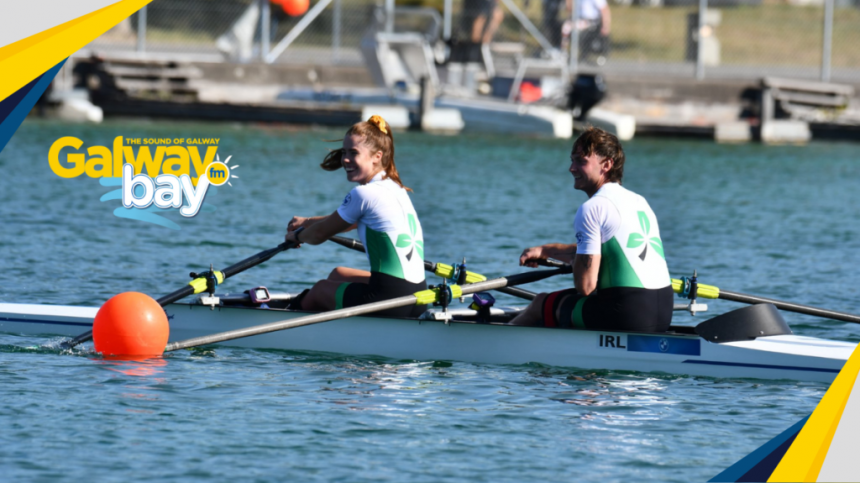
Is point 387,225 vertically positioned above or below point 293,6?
below

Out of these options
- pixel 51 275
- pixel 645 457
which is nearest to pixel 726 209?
pixel 51 275

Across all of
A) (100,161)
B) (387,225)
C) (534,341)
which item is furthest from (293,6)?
(534,341)

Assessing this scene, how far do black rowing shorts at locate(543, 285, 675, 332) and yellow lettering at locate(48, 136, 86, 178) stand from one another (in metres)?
12.3

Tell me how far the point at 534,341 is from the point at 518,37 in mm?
21842

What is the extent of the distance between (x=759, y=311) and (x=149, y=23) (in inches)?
884

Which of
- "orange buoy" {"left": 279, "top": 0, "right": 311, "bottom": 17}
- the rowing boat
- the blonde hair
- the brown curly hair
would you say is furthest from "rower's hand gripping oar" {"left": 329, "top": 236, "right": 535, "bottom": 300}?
"orange buoy" {"left": 279, "top": 0, "right": 311, "bottom": 17}

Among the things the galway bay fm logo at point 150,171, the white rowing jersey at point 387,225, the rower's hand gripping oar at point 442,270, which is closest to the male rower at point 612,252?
the white rowing jersey at point 387,225

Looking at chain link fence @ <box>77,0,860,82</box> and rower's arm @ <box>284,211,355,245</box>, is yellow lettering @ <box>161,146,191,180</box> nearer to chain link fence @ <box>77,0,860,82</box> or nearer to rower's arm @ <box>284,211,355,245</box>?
rower's arm @ <box>284,211,355,245</box>

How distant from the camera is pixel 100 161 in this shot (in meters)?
20.3

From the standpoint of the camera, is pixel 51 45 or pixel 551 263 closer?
pixel 551 263

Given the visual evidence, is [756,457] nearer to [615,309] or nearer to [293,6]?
[615,309]

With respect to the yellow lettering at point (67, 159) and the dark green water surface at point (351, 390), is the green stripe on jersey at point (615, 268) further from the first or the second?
the yellow lettering at point (67, 159)

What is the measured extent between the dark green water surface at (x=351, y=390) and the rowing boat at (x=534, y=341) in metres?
0.09

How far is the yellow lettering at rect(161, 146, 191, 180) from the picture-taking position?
15.6 m
